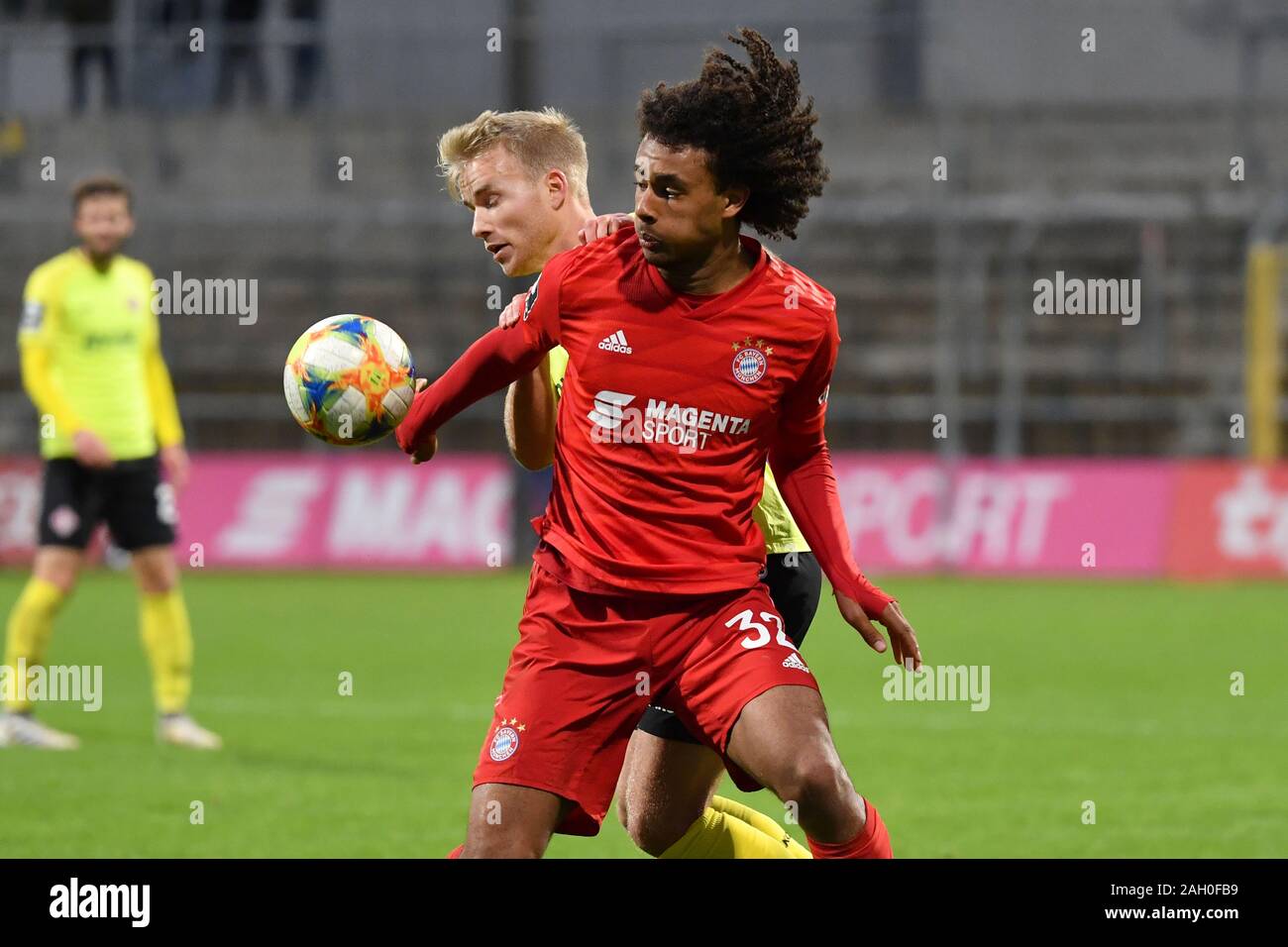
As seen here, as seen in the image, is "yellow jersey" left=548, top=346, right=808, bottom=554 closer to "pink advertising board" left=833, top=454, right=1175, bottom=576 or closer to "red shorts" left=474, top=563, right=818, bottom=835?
"red shorts" left=474, top=563, right=818, bottom=835

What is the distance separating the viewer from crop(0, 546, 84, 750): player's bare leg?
9.29 metres

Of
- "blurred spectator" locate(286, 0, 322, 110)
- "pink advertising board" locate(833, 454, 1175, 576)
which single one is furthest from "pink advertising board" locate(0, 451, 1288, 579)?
"blurred spectator" locate(286, 0, 322, 110)

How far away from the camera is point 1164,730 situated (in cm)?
974

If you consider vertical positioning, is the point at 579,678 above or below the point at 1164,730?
above

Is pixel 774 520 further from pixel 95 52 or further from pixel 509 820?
pixel 95 52

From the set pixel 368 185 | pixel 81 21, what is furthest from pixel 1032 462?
pixel 81 21

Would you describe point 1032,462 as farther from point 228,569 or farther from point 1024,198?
point 228,569

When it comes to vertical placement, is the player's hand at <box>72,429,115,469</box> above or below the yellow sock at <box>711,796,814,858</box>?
above

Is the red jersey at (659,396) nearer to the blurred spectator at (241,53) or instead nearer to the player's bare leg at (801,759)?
the player's bare leg at (801,759)

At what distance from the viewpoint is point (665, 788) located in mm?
5328

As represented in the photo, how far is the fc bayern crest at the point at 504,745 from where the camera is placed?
15.1ft

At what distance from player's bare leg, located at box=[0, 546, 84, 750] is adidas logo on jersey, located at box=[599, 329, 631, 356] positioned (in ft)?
17.5

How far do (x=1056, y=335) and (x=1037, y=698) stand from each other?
11438 mm

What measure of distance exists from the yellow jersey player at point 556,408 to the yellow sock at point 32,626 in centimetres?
472
